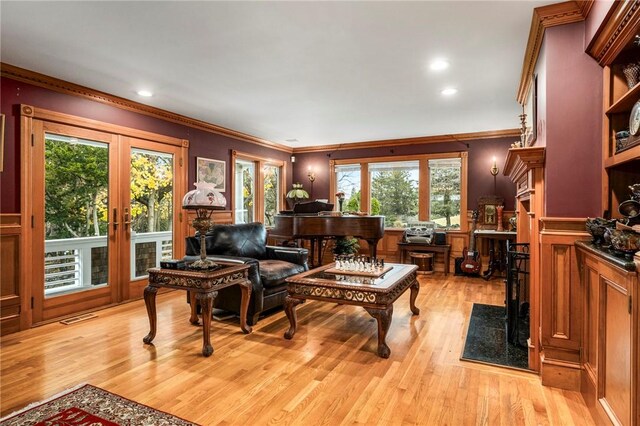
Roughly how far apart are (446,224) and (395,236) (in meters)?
0.94

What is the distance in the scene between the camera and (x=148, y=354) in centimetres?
275

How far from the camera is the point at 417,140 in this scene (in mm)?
6469

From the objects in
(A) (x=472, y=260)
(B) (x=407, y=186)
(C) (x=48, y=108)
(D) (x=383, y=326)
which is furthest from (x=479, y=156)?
(C) (x=48, y=108)

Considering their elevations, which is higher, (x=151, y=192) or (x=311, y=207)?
(x=151, y=192)

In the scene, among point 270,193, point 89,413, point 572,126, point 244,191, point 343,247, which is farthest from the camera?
point 270,193

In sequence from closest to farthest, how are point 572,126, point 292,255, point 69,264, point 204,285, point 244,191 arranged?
point 572,126 < point 204,285 < point 69,264 < point 292,255 < point 244,191

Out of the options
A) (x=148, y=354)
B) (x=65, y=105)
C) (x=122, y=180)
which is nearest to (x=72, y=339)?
(x=148, y=354)

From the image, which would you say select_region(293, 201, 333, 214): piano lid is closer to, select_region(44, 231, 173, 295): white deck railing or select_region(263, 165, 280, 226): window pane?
select_region(263, 165, 280, 226): window pane

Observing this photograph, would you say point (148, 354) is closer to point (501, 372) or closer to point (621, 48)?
point (501, 372)

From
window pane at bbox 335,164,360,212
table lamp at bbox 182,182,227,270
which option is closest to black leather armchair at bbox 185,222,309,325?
table lamp at bbox 182,182,227,270

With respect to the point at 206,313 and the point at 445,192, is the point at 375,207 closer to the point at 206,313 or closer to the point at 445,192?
the point at 445,192

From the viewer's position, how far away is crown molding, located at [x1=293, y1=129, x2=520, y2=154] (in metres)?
5.87

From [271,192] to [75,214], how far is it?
3.78 metres

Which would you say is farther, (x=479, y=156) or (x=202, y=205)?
(x=479, y=156)
